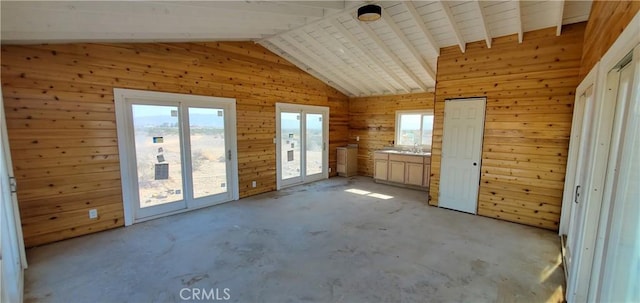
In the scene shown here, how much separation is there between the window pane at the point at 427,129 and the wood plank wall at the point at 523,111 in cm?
223

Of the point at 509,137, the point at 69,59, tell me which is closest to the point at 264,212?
the point at 69,59

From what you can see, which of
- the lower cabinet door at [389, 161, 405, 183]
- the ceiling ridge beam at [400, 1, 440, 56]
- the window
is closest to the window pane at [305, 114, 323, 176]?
the lower cabinet door at [389, 161, 405, 183]

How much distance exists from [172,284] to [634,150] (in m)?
3.43

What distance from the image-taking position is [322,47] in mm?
4992

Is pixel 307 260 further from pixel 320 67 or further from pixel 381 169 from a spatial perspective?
pixel 320 67

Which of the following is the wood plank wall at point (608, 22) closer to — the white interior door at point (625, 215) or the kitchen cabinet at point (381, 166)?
the white interior door at point (625, 215)

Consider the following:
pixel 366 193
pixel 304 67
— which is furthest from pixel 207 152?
pixel 366 193

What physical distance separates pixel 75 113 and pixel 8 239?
5.64 feet

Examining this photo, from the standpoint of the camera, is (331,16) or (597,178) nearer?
(597,178)

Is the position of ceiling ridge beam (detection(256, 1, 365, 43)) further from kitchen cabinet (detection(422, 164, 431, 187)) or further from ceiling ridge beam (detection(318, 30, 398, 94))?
kitchen cabinet (detection(422, 164, 431, 187))

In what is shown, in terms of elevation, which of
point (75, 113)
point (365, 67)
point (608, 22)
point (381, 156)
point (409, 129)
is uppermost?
point (365, 67)

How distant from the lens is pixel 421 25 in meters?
3.76

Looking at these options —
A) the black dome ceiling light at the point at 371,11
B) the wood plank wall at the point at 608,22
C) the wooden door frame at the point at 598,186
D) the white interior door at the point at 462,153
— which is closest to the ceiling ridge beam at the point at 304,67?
the black dome ceiling light at the point at 371,11

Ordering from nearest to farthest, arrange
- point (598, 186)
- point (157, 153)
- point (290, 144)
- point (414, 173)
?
point (598, 186) → point (157, 153) → point (414, 173) → point (290, 144)
